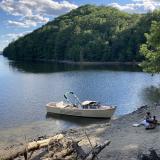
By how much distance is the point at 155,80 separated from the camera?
84875 millimetres

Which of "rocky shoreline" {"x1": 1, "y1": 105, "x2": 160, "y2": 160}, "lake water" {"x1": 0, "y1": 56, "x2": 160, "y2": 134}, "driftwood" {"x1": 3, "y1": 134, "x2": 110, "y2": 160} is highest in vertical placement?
"driftwood" {"x1": 3, "y1": 134, "x2": 110, "y2": 160}

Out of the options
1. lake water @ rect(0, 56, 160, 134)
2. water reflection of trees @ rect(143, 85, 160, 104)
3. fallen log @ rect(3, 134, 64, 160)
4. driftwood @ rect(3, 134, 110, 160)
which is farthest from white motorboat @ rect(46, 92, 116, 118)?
driftwood @ rect(3, 134, 110, 160)

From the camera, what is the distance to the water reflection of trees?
57.3 m

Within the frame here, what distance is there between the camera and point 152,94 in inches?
2506

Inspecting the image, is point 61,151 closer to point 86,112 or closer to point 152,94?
point 86,112

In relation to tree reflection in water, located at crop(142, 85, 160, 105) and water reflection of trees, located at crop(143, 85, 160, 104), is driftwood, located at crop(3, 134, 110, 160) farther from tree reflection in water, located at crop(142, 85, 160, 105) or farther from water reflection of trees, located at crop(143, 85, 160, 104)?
water reflection of trees, located at crop(143, 85, 160, 104)

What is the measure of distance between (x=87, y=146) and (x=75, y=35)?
17249 centimetres

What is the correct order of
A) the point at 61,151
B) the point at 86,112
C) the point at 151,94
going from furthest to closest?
the point at 151,94
the point at 86,112
the point at 61,151

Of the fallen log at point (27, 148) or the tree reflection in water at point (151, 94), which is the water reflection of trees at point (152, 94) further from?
the fallen log at point (27, 148)

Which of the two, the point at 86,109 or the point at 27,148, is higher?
the point at 27,148

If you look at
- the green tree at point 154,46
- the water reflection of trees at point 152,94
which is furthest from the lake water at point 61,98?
the green tree at point 154,46

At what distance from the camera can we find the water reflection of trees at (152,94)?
57338mm

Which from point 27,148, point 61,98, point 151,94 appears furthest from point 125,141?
point 151,94

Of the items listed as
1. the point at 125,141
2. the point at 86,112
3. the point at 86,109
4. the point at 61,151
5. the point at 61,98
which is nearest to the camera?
the point at 61,151
